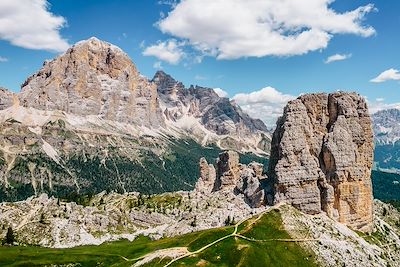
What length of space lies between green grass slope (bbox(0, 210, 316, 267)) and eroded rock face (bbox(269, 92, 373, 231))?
1902 cm

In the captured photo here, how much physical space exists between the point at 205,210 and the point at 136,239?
29895 millimetres

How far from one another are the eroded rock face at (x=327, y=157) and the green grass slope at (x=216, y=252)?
19021 mm

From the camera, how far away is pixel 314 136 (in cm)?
16675

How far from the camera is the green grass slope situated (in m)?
115

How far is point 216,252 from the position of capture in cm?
11750

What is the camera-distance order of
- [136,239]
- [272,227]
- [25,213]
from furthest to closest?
[25,213]
[136,239]
[272,227]

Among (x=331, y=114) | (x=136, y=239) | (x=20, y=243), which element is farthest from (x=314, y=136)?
(x=20, y=243)

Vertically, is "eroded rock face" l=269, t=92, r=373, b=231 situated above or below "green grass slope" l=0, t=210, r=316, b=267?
above

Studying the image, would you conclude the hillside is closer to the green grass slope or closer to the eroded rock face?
the green grass slope

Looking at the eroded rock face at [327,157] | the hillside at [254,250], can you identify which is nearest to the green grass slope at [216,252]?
the hillside at [254,250]

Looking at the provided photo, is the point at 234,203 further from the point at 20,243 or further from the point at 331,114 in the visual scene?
the point at 20,243

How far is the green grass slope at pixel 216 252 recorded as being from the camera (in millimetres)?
115062

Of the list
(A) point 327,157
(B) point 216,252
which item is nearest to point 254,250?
(B) point 216,252

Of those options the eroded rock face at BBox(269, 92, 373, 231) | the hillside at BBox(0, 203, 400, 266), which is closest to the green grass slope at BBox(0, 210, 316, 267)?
the hillside at BBox(0, 203, 400, 266)
